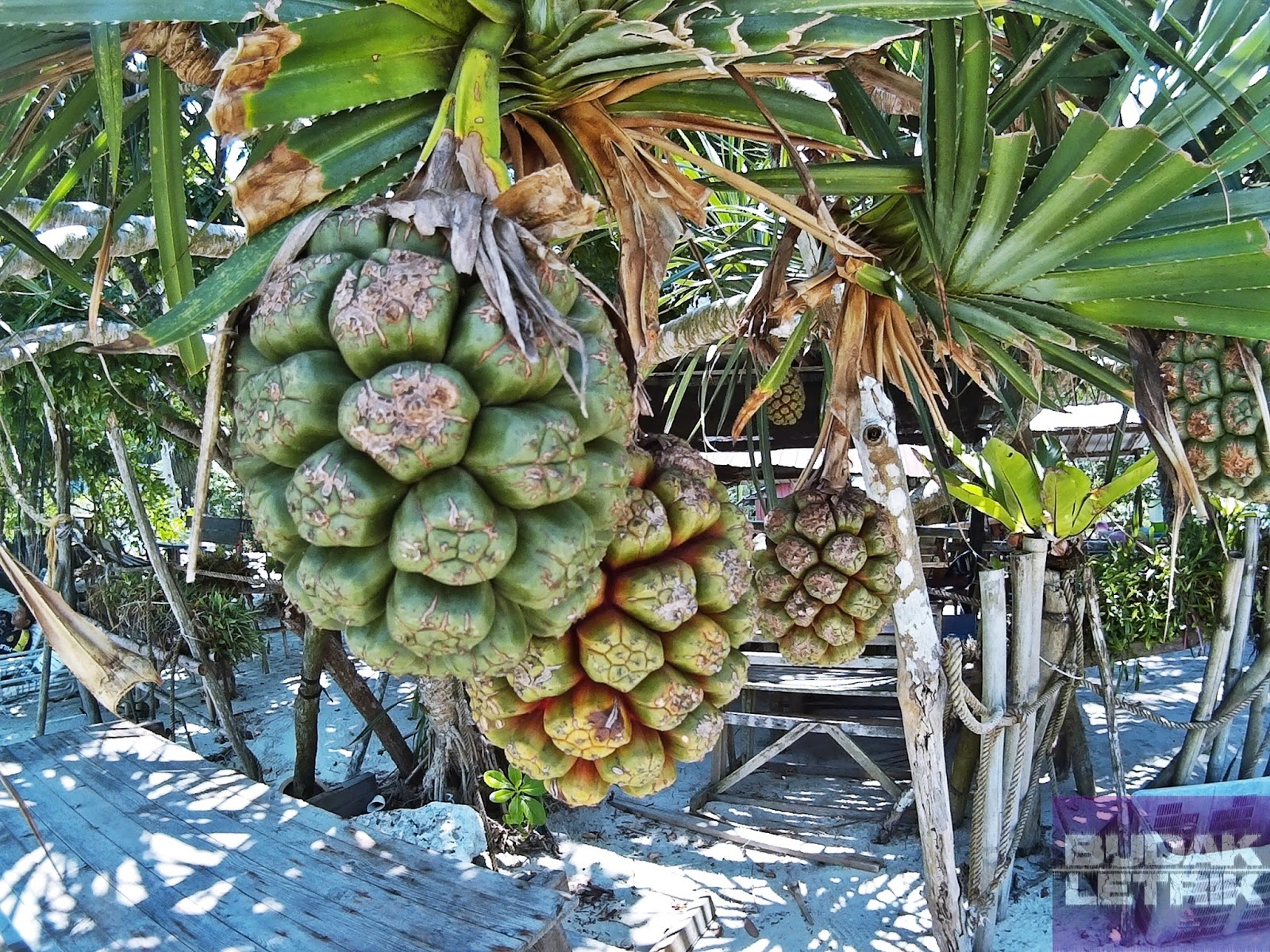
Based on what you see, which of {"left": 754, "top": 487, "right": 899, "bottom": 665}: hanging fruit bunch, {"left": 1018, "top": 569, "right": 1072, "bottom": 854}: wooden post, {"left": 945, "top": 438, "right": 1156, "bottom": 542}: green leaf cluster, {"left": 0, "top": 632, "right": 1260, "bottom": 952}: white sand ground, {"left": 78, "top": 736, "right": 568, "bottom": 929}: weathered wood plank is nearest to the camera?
{"left": 754, "top": 487, "right": 899, "bottom": 665}: hanging fruit bunch

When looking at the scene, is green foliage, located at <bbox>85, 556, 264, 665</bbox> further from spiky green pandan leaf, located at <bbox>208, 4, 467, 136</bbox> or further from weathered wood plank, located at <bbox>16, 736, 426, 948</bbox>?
spiky green pandan leaf, located at <bbox>208, 4, 467, 136</bbox>

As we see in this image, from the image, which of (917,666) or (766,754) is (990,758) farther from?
(766,754)

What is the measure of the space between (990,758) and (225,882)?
9.75 feet

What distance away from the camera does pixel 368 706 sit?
5.04m

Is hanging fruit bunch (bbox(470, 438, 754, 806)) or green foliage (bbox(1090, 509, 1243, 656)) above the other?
hanging fruit bunch (bbox(470, 438, 754, 806))

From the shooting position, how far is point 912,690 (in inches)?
96.4

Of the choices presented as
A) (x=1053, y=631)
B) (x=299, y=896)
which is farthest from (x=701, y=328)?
(x=1053, y=631)

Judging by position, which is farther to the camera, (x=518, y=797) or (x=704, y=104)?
(x=518, y=797)

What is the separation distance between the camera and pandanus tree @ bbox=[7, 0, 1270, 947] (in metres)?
0.67

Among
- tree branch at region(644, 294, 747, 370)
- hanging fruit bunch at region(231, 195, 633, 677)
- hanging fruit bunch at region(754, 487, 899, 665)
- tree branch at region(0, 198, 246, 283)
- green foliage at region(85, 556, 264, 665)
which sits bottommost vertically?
green foliage at region(85, 556, 264, 665)

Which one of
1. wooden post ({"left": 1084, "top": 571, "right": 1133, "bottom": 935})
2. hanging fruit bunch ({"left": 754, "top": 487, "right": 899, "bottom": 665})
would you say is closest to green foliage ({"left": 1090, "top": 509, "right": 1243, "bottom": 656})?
wooden post ({"left": 1084, "top": 571, "right": 1133, "bottom": 935})

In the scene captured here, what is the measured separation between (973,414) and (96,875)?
5.58 m

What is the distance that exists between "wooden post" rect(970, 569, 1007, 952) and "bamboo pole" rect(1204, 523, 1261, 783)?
1.51 metres

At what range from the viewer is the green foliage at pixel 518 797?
4395 mm
